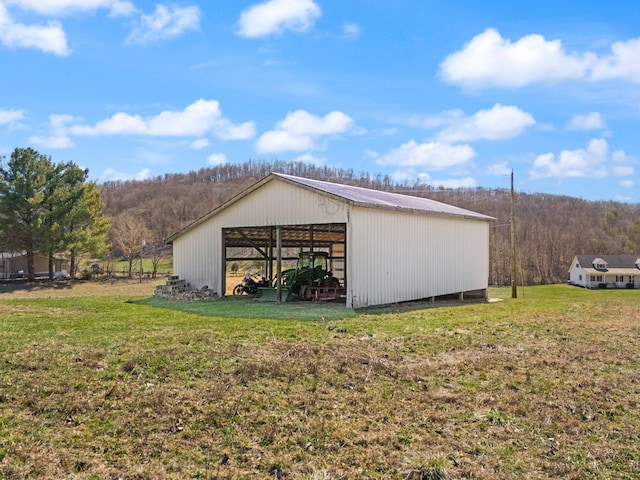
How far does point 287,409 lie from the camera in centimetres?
543

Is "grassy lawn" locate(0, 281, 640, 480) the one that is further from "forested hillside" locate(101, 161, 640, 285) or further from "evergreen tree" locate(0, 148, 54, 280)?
"forested hillside" locate(101, 161, 640, 285)

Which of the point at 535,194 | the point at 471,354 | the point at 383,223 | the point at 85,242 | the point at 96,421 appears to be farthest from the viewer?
the point at 535,194

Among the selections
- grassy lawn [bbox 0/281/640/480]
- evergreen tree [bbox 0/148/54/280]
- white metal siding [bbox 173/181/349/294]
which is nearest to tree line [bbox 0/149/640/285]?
evergreen tree [bbox 0/148/54/280]

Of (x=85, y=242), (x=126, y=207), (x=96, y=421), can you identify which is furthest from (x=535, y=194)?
(x=96, y=421)

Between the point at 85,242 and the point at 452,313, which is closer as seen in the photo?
the point at 452,313

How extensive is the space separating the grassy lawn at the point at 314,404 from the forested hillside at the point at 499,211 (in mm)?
43561

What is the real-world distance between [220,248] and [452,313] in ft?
28.4

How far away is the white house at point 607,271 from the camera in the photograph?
197 feet

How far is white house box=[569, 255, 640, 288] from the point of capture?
60.2m

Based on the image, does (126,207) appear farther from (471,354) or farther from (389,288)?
Answer: (471,354)

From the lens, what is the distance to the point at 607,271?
60.8m

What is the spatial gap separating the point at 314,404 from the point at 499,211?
6315 cm

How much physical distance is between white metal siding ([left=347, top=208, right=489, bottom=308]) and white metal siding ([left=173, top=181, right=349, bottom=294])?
1.23 metres

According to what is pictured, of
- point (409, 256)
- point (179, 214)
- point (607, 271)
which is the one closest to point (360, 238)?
point (409, 256)
